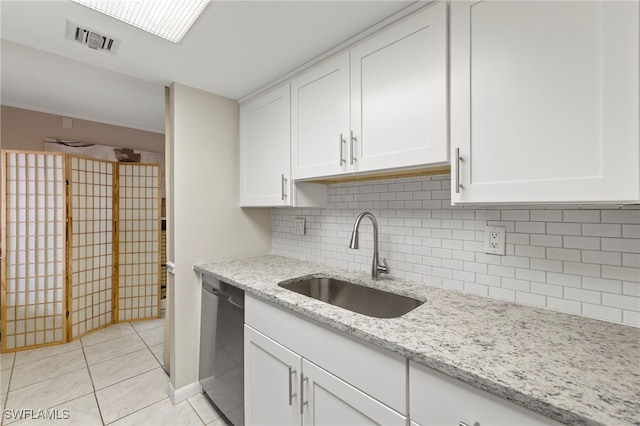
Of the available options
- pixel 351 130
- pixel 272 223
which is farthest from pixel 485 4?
pixel 272 223

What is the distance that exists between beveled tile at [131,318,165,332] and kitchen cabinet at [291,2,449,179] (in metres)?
2.73

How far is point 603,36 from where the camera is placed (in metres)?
0.78

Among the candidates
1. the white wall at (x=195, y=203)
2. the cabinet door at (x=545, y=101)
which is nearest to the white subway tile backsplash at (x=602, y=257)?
the cabinet door at (x=545, y=101)

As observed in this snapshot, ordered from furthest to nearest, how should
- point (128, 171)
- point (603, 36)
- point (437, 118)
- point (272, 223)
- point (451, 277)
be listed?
point (128, 171)
point (272, 223)
point (451, 277)
point (437, 118)
point (603, 36)

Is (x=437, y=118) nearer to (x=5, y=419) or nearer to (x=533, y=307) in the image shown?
(x=533, y=307)

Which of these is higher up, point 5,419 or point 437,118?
point 437,118

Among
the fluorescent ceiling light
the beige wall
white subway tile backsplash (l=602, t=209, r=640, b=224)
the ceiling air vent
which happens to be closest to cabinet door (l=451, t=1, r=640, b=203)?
white subway tile backsplash (l=602, t=209, r=640, b=224)

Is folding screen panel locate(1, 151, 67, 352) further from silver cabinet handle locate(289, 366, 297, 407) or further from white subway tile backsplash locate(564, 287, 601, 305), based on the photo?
white subway tile backsplash locate(564, 287, 601, 305)

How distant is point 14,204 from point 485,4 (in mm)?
3721

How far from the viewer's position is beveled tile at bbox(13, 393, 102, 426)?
1718 millimetres

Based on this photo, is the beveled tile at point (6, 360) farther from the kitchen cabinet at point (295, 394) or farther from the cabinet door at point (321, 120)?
the cabinet door at point (321, 120)

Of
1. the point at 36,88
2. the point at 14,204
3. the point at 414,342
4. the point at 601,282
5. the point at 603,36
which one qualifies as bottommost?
the point at 414,342

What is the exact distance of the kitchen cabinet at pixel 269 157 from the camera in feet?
A: 5.97

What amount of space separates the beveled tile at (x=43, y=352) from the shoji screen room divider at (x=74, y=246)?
59 millimetres
